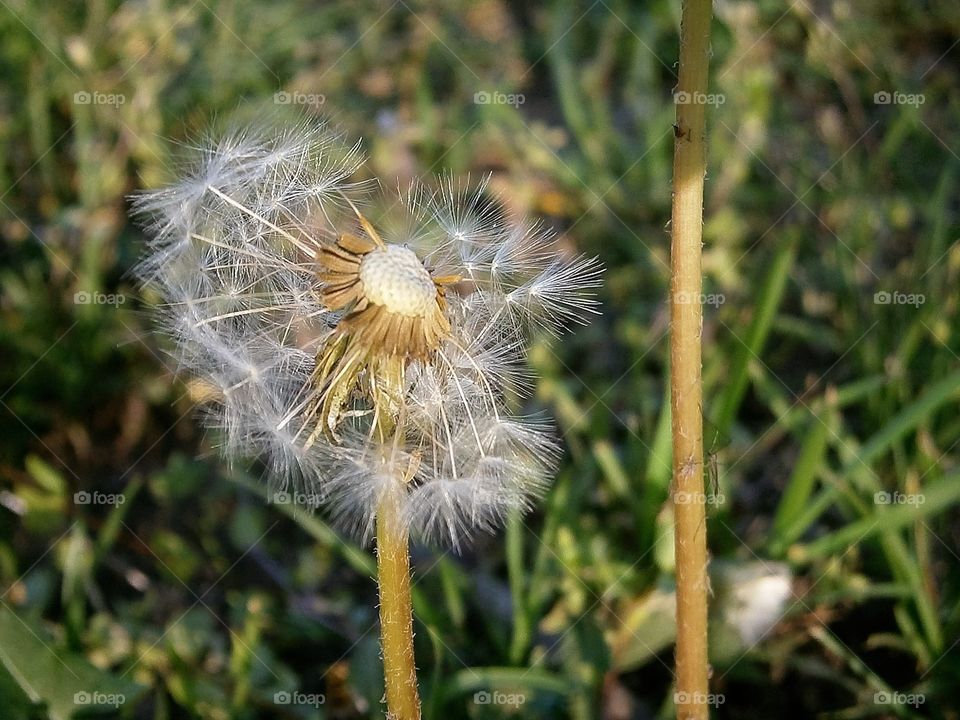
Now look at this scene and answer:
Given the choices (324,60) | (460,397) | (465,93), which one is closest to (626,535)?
(460,397)

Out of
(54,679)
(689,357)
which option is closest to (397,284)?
(689,357)

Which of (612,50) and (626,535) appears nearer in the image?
(626,535)

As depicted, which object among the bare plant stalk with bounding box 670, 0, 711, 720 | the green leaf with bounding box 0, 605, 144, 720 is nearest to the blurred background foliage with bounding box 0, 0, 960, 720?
the green leaf with bounding box 0, 605, 144, 720

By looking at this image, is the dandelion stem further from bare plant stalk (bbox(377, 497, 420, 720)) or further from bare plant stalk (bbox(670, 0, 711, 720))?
bare plant stalk (bbox(670, 0, 711, 720))

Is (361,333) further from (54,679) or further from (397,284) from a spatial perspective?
(54,679)

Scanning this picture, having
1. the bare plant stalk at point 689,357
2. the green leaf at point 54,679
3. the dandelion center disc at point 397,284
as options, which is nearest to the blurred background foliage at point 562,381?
the green leaf at point 54,679

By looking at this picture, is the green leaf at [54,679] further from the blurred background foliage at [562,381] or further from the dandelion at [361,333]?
the dandelion at [361,333]

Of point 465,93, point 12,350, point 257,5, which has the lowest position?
point 12,350

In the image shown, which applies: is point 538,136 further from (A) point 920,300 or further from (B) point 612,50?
(A) point 920,300
